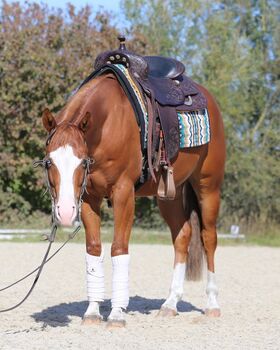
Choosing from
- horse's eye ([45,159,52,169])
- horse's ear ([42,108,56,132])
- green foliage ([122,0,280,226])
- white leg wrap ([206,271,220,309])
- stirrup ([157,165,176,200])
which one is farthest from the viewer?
green foliage ([122,0,280,226])

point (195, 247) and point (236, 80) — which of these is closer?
point (195, 247)

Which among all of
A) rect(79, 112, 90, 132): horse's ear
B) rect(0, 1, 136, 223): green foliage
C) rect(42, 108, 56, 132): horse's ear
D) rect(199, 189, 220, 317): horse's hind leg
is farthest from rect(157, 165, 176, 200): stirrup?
rect(0, 1, 136, 223): green foliage

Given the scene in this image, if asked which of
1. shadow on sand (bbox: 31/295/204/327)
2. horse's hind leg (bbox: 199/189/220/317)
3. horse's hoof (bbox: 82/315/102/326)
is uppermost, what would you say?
horse's hind leg (bbox: 199/189/220/317)

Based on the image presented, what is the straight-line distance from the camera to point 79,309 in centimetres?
727

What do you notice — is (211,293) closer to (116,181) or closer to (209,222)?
(209,222)

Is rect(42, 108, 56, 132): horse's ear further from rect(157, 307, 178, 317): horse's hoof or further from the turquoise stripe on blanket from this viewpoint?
rect(157, 307, 178, 317): horse's hoof

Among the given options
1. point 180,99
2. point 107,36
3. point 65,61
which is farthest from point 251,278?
point 107,36

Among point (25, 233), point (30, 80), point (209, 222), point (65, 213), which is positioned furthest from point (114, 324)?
point (30, 80)

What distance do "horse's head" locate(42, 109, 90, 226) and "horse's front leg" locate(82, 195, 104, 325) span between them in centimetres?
77

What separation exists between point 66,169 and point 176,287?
7.50ft

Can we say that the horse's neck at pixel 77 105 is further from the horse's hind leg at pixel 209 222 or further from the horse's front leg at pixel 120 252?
the horse's hind leg at pixel 209 222

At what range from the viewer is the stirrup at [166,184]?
6602mm

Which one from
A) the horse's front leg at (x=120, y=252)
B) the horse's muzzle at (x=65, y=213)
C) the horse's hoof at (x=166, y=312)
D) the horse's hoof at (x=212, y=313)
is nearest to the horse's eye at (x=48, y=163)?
the horse's muzzle at (x=65, y=213)

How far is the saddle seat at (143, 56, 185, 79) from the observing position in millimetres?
7242
